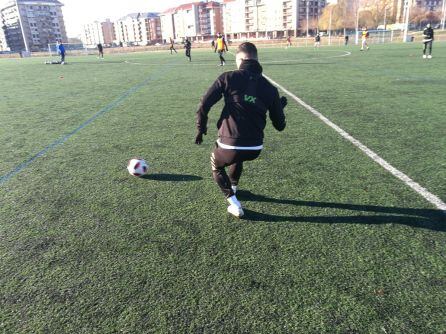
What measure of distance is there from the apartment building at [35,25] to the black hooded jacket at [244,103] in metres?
140

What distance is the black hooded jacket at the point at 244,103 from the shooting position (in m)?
3.31

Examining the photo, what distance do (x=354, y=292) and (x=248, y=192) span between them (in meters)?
2.04

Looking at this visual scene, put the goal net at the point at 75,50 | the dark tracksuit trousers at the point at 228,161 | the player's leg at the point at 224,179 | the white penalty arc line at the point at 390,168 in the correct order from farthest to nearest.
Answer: the goal net at the point at 75,50, the white penalty arc line at the point at 390,168, the player's leg at the point at 224,179, the dark tracksuit trousers at the point at 228,161

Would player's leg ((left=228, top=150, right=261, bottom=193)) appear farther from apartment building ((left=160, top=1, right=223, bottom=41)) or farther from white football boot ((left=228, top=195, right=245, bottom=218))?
apartment building ((left=160, top=1, right=223, bottom=41))

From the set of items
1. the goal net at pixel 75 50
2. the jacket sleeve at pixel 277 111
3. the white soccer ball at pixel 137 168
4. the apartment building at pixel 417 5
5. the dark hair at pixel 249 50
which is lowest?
the white soccer ball at pixel 137 168

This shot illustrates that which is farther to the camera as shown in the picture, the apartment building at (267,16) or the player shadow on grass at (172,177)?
the apartment building at (267,16)

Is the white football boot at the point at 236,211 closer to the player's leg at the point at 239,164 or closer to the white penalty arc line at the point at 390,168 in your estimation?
the player's leg at the point at 239,164

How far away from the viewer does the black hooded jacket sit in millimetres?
3311

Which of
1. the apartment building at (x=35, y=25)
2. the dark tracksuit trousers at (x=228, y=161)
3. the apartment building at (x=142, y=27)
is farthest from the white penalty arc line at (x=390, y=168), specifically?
the apartment building at (x=142, y=27)

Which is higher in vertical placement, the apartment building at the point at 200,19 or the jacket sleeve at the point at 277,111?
the apartment building at the point at 200,19

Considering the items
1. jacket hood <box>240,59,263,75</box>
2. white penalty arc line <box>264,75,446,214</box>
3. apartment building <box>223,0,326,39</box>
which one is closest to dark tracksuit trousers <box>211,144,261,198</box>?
jacket hood <box>240,59,263,75</box>

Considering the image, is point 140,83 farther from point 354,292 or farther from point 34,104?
point 354,292

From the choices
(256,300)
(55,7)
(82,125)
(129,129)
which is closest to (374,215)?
(256,300)

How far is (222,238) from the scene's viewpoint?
3.46 meters
